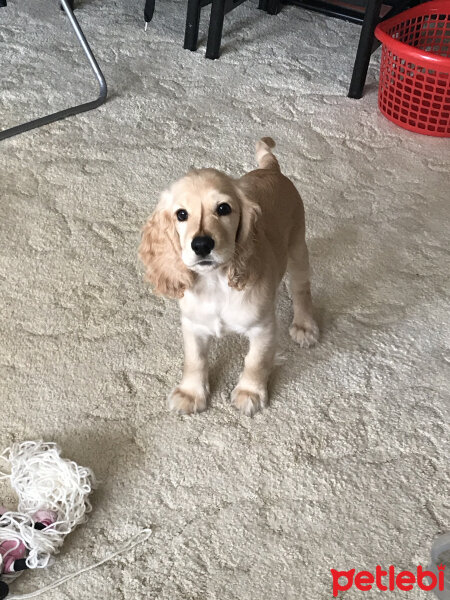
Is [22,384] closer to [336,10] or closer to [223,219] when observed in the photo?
[223,219]

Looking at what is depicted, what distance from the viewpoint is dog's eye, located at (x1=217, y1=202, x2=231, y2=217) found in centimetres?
108

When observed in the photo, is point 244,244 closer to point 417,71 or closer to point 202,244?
point 202,244

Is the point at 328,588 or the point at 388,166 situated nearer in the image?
the point at 328,588

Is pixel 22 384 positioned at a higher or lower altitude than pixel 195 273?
lower

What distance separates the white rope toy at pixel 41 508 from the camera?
3.52 feet

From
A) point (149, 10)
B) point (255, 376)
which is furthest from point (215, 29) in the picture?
point (255, 376)

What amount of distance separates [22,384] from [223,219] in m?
0.57

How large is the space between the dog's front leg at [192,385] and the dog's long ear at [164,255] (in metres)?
0.16

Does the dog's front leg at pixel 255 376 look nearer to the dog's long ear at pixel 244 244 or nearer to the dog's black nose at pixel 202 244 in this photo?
the dog's long ear at pixel 244 244

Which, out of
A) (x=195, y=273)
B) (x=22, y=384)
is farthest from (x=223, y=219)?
(x=22, y=384)

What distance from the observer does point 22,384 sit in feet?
4.51

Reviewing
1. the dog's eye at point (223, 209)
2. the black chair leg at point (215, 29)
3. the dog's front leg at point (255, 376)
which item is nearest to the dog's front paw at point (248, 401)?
the dog's front leg at point (255, 376)

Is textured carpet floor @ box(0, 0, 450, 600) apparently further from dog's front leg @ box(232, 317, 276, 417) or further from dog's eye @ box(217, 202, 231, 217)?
dog's eye @ box(217, 202, 231, 217)

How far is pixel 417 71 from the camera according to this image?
6.94ft
